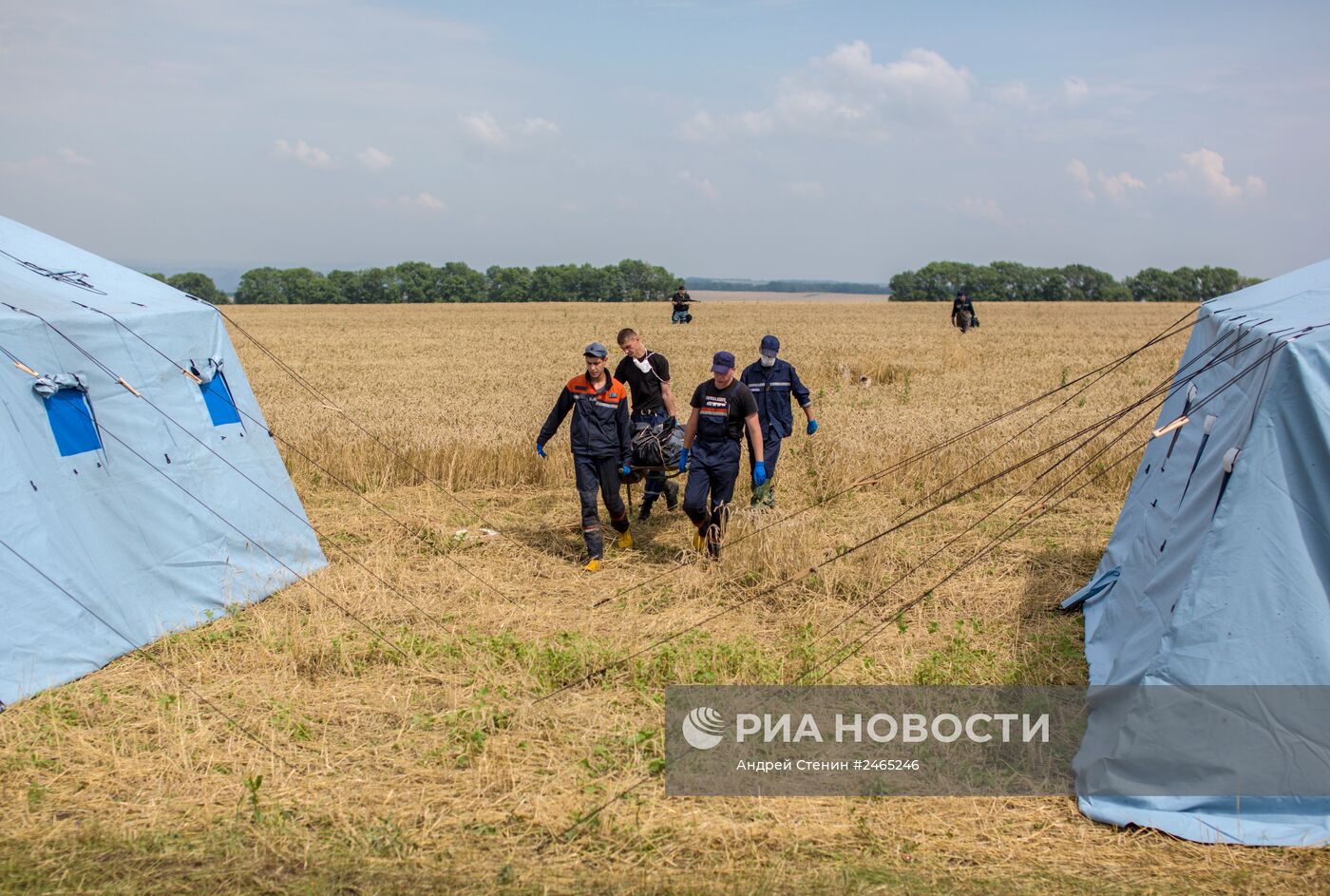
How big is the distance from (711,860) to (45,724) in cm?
385

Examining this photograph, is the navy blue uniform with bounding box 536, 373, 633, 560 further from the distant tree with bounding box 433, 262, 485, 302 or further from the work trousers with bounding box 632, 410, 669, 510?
the distant tree with bounding box 433, 262, 485, 302

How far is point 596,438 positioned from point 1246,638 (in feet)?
17.0

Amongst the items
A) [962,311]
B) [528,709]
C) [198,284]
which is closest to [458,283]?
[198,284]

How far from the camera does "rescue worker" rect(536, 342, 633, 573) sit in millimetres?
8320

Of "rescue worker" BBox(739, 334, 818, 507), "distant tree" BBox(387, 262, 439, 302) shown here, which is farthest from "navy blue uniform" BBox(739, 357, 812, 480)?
"distant tree" BBox(387, 262, 439, 302)

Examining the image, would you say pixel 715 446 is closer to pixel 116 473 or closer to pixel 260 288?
pixel 116 473

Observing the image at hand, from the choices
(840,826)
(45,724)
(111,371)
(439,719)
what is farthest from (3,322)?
(840,826)

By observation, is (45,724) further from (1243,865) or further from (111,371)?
(1243,865)

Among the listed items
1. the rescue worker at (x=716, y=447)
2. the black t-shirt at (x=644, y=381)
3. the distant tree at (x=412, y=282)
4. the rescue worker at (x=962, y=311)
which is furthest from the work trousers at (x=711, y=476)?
the distant tree at (x=412, y=282)

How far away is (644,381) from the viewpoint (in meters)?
9.05

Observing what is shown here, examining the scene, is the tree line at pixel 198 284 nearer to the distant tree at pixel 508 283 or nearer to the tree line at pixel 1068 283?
the distant tree at pixel 508 283

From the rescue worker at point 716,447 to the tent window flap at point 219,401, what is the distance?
12.7ft

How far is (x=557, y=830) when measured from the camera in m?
4.50

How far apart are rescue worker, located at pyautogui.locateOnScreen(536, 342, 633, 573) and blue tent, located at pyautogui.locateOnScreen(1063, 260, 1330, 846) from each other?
448 cm
